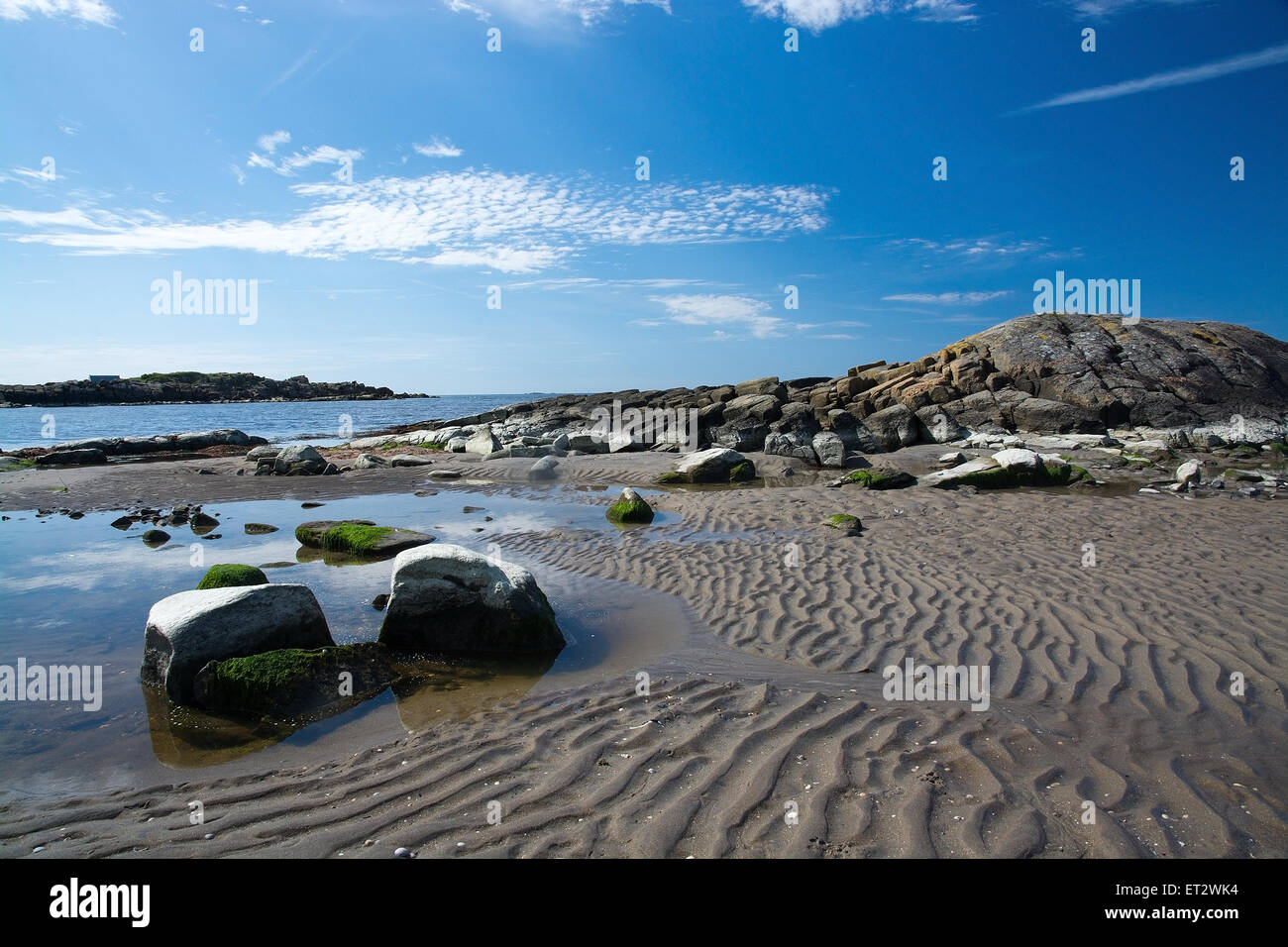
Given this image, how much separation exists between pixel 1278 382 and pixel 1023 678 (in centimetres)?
4012

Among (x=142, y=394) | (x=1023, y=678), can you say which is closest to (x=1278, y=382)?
(x=1023, y=678)

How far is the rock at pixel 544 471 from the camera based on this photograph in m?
22.1

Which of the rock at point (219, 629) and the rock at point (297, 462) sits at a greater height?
the rock at point (297, 462)

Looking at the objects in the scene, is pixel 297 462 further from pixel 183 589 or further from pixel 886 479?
pixel 886 479

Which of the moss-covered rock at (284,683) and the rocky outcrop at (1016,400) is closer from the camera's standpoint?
the moss-covered rock at (284,683)

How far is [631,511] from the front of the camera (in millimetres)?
14094

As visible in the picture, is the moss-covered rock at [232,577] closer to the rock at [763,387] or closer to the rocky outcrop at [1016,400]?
the rocky outcrop at [1016,400]

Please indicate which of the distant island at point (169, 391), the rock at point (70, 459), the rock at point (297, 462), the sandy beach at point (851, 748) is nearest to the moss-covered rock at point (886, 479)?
the sandy beach at point (851, 748)

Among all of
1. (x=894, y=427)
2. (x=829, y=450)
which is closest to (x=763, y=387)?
(x=894, y=427)

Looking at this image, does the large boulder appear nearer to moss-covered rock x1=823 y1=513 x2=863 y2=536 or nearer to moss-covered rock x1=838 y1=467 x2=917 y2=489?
moss-covered rock x1=838 y1=467 x2=917 y2=489

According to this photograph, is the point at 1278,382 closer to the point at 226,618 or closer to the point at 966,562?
the point at 966,562

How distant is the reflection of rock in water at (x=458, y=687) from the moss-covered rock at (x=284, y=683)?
0.40 m

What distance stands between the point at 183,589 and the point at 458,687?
234 inches

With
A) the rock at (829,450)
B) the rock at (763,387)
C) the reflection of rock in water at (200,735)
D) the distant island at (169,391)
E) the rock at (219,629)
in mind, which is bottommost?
the reflection of rock in water at (200,735)
